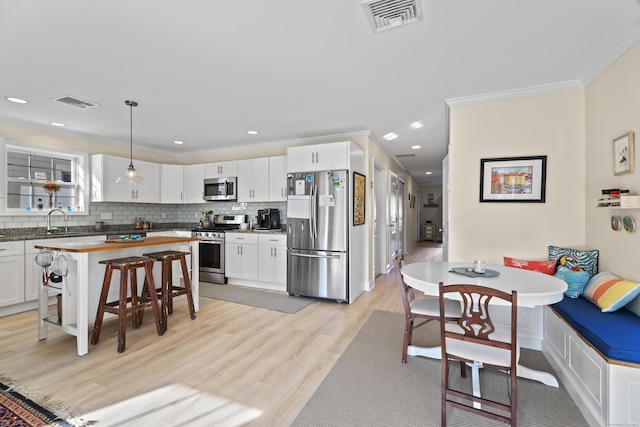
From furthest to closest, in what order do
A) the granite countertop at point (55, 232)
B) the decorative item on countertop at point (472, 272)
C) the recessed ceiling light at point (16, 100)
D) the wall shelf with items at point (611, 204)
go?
the granite countertop at point (55, 232) → the recessed ceiling light at point (16, 100) → the decorative item on countertop at point (472, 272) → the wall shelf with items at point (611, 204)

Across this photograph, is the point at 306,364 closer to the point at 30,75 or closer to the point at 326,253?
the point at 326,253

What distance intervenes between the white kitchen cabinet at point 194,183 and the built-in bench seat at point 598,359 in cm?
551

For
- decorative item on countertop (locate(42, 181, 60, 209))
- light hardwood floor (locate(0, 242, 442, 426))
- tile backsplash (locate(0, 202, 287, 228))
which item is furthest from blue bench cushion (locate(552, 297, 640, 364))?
decorative item on countertop (locate(42, 181, 60, 209))

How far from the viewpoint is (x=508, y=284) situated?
2.07 meters

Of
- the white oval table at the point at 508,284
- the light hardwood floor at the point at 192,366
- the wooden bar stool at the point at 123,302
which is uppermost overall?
the white oval table at the point at 508,284

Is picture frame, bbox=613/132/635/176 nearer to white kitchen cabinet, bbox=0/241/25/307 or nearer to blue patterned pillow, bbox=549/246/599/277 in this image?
blue patterned pillow, bbox=549/246/599/277

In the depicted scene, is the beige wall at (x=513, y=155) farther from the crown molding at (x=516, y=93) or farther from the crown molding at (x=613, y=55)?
the crown molding at (x=613, y=55)

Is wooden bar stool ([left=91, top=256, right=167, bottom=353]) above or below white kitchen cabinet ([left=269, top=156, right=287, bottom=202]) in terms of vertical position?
below

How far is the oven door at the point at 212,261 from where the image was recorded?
513cm

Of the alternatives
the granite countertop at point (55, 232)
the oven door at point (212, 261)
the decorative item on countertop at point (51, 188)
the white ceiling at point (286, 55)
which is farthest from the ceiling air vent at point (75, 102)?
the oven door at point (212, 261)

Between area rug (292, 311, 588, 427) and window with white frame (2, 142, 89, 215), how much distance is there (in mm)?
4759

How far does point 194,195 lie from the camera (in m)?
5.78

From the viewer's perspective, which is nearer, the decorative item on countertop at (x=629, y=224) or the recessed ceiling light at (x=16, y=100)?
the decorative item on countertop at (x=629, y=224)

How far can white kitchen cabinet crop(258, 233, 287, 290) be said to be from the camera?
4617 millimetres
